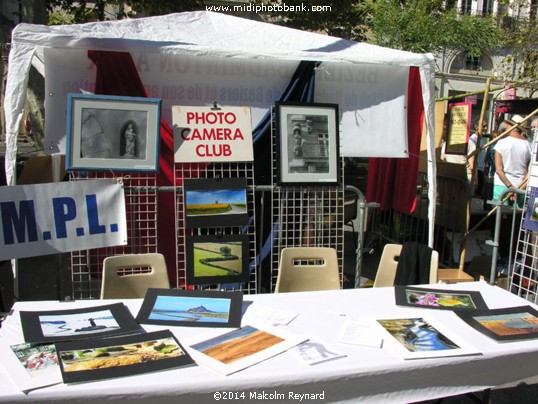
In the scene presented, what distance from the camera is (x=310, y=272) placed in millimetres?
3705

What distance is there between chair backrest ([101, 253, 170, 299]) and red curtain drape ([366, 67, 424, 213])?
3029mm

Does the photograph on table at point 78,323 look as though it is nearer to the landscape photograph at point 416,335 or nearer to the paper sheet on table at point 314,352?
the paper sheet on table at point 314,352

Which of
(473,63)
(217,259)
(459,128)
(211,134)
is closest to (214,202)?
(217,259)

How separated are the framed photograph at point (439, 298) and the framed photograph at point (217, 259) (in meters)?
1.21

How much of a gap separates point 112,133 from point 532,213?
10.9 feet

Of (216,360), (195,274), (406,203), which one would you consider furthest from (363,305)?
(406,203)

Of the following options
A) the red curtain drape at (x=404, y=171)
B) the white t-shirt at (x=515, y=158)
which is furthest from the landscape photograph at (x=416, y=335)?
the white t-shirt at (x=515, y=158)

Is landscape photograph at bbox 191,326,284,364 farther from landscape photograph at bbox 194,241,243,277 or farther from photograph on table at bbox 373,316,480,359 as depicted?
landscape photograph at bbox 194,241,243,277

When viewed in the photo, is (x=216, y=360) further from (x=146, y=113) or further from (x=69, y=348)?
(x=146, y=113)

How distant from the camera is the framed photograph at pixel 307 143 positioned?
12.9ft

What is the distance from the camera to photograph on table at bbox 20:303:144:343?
2.20 metres

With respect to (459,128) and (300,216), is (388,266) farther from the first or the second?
(459,128)

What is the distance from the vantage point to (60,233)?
3260 millimetres

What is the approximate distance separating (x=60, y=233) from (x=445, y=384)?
253 cm
